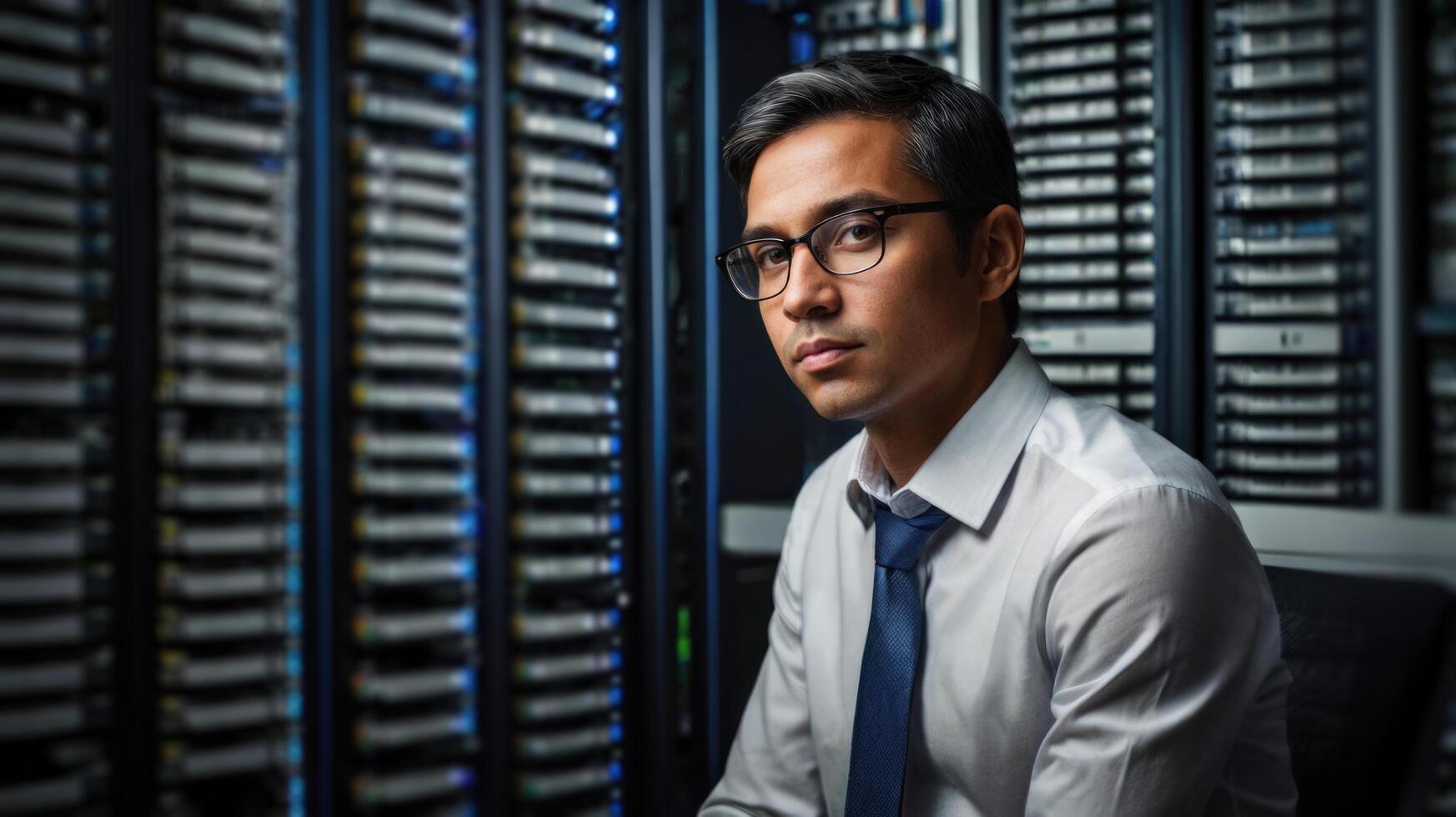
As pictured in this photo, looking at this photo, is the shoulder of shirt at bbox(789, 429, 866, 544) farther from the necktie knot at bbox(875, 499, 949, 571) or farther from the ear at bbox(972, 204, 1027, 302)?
the ear at bbox(972, 204, 1027, 302)

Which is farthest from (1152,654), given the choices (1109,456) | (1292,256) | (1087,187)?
(1087,187)

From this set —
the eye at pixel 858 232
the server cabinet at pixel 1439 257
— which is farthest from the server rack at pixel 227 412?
the server cabinet at pixel 1439 257

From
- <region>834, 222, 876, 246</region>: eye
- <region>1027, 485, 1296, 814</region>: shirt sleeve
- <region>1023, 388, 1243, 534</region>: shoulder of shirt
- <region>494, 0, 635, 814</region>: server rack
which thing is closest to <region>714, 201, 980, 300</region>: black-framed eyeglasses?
<region>834, 222, 876, 246</region>: eye

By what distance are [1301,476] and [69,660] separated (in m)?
2.02

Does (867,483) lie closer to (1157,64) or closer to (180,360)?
(1157,64)

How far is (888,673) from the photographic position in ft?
3.36

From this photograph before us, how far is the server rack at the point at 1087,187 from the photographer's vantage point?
1.51m

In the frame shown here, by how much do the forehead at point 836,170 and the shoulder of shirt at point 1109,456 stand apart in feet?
1.03

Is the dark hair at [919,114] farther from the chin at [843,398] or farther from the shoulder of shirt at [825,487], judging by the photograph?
the shoulder of shirt at [825,487]

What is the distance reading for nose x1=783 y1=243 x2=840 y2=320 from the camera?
40.4 inches

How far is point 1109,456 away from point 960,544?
0.68 ft

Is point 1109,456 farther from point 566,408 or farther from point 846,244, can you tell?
point 566,408

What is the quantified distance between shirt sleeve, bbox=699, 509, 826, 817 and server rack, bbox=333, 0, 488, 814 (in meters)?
0.85

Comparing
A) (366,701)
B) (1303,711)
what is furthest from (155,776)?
(1303,711)
